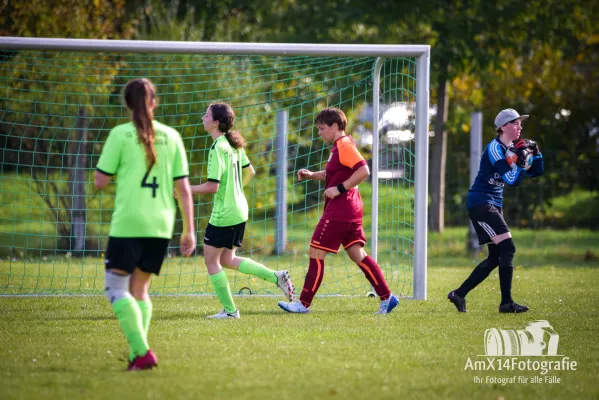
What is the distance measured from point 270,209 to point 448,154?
12.4 feet

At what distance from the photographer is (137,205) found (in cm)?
520

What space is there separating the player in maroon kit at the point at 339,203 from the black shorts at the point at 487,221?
3.52 feet

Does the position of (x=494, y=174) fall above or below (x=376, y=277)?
above

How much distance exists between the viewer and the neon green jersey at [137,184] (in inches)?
204

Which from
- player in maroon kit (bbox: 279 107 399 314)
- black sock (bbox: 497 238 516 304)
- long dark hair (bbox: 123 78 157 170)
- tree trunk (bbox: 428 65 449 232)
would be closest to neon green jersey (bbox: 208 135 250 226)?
player in maroon kit (bbox: 279 107 399 314)

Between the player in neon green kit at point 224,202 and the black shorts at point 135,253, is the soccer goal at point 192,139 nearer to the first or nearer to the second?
the player in neon green kit at point 224,202

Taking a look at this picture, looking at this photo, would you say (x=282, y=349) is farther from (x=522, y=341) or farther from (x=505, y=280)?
(x=505, y=280)

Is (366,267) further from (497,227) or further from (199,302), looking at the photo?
(199,302)

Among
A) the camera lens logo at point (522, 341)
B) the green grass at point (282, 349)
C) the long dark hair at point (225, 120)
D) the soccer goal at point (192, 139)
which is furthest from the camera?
the soccer goal at point (192, 139)

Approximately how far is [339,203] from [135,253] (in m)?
2.84

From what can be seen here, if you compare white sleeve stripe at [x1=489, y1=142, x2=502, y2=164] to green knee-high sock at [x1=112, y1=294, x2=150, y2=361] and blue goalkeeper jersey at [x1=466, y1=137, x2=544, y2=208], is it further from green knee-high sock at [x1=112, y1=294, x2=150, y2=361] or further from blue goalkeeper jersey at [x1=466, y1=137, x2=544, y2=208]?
green knee-high sock at [x1=112, y1=294, x2=150, y2=361]

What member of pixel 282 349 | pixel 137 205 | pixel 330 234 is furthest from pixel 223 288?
pixel 137 205

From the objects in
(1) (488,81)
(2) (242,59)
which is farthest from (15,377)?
(1) (488,81)

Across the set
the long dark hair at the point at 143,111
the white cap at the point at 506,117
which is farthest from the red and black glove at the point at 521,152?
the long dark hair at the point at 143,111
